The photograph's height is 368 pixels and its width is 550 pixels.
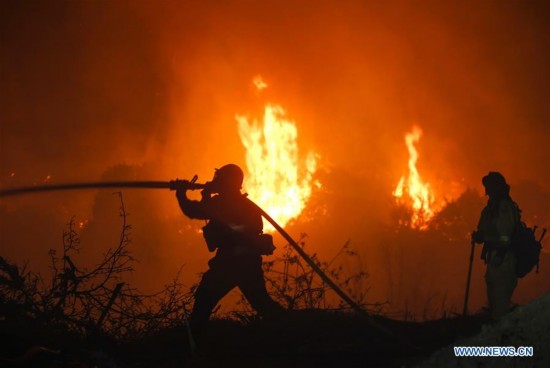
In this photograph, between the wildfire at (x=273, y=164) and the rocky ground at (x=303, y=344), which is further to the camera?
the wildfire at (x=273, y=164)

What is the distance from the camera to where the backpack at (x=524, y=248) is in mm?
8422

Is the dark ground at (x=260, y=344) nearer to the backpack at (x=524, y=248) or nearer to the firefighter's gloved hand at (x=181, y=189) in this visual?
the backpack at (x=524, y=248)

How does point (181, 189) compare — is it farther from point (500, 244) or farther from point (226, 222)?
point (500, 244)

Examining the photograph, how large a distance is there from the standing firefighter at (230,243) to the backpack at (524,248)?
396cm

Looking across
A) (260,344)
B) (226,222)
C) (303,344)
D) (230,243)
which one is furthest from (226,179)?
(303,344)

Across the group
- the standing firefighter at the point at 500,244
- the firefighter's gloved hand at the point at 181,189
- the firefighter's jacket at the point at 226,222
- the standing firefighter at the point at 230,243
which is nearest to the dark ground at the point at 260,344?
the standing firefighter at the point at 230,243

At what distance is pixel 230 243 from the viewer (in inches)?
277

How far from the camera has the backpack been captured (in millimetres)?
8422

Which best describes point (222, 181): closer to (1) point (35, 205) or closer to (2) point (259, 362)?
(2) point (259, 362)

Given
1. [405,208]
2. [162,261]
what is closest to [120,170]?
[162,261]

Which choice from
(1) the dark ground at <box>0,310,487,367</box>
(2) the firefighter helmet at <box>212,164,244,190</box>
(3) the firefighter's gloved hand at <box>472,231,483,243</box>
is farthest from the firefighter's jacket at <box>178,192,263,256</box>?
(3) the firefighter's gloved hand at <box>472,231,483,243</box>

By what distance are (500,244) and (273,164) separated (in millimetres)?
39436

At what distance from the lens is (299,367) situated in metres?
6.21

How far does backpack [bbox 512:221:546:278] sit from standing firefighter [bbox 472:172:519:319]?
8cm
